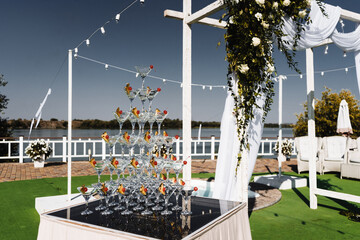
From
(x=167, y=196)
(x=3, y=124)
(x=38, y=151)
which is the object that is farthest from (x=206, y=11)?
A: (x=3, y=124)

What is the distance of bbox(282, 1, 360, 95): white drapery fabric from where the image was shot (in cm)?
380

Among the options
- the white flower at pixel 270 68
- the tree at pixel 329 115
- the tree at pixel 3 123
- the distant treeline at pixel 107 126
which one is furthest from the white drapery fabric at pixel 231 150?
the tree at pixel 3 123

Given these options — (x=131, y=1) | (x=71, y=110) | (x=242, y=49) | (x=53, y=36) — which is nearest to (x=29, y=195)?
(x=71, y=110)

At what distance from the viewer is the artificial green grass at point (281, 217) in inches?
141

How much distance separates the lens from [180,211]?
7.29ft

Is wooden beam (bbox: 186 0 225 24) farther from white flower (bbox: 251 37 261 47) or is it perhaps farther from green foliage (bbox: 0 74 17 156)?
green foliage (bbox: 0 74 17 156)

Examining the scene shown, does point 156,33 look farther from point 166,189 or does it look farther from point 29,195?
point 166,189

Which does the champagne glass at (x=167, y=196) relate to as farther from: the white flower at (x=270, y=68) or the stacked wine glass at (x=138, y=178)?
the white flower at (x=270, y=68)

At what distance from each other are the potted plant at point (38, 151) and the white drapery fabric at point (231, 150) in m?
6.89

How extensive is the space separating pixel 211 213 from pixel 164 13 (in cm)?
283

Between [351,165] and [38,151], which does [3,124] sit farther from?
[351,165]

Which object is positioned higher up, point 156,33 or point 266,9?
point 156,33

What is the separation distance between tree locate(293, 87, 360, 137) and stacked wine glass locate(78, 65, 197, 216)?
43.7 ft

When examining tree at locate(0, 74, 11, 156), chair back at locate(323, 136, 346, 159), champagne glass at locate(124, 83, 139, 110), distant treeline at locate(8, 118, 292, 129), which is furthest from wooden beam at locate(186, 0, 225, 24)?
tree at locate(0, 74, 11, 156)
